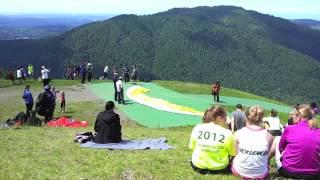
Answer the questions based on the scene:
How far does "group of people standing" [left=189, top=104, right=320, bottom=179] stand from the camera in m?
12.5

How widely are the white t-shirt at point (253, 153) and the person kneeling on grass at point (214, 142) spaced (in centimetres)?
41

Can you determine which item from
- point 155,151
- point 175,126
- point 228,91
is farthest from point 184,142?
point 228,91

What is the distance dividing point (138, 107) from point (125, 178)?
30.1 meters

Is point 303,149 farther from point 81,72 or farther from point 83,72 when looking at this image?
point 81,72

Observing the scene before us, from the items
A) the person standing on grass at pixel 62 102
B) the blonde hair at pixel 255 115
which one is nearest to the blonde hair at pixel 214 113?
the blonde hair at pixel 255 115

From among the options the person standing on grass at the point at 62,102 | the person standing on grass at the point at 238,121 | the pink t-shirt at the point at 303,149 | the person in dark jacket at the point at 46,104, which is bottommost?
the person standing on grass at the point at 62,102

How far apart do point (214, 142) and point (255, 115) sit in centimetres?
129

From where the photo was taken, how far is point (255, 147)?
40.7ft

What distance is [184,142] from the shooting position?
2047cm

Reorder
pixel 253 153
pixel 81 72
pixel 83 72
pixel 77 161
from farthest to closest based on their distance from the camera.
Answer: pixel 81 72
pixel 83 72
pixel 77 161
pixel 253 153

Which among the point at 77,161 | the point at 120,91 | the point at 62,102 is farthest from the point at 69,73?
the point at 77,161

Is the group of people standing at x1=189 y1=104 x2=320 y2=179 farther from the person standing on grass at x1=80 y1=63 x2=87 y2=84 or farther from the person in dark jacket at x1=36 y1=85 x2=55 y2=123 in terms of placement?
the person standing on grass at x1=80 y1=63 x2=87 y2=84

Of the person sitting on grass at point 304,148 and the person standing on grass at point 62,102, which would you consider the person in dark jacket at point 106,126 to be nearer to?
the person sitting on grass at point 304,148

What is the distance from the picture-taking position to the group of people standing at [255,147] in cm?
1247
